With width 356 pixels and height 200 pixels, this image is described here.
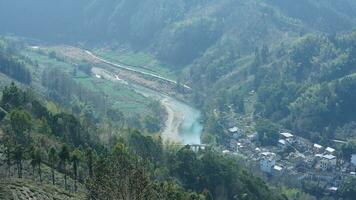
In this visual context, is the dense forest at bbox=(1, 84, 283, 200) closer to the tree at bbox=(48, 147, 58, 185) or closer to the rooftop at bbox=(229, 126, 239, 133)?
the tree at bbox=(48, 147, 58, 185)

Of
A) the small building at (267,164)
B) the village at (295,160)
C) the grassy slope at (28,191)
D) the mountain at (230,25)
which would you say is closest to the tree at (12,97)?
the grassy slope at (28,191)

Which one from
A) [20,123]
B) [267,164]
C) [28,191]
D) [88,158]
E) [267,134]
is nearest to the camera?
[28,191]

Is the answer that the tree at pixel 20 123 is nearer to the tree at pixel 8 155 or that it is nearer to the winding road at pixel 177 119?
the tree at pixel 8 155

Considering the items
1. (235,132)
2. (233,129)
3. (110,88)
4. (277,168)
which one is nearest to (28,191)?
(277,168)

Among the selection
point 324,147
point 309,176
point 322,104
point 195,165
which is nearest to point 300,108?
point 322,104

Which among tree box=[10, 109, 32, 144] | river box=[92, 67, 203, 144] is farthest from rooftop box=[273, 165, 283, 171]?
tree box=[10, 109, 32, 144]

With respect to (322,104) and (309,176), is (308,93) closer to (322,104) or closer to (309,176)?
(322,104)

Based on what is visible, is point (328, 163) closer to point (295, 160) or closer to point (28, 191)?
point (295, 160)

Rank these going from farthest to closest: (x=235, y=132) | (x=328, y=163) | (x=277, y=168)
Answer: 1. (x=235, y=132)
2. (x=328, y=163)
3. (x=277, y=168)

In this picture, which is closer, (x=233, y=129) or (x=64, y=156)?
(x=64, y=156)
